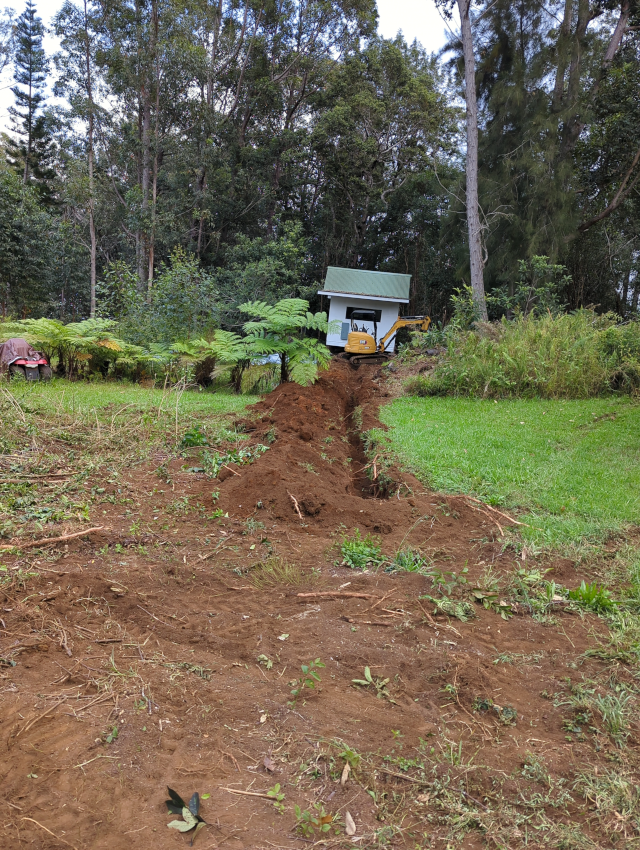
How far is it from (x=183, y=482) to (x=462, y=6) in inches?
753

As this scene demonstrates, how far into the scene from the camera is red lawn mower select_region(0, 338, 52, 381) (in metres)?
10.6

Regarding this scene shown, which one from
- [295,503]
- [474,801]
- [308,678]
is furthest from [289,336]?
[474,801]

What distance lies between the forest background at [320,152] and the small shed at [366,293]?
1.33m

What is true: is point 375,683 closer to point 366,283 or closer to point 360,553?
point 360,553

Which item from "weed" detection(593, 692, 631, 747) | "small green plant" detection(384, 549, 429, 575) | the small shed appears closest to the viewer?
"weed" detection(593, 692, 631, 747)

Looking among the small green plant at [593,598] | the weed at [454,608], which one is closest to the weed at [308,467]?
the weed at [454,608]

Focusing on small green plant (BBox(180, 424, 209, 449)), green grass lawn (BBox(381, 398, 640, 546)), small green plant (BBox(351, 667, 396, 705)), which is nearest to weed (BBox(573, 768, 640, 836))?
small green plant (BBox(351, 667, 396, 705))

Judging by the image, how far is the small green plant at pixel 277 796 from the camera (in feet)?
6.84

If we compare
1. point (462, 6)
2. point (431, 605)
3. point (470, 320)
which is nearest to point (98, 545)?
point (431, 605)

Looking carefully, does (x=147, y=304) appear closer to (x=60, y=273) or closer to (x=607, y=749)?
(x=607, y=749)

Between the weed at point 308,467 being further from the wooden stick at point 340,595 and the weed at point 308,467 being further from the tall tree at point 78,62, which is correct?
the tall tree at point 78,62

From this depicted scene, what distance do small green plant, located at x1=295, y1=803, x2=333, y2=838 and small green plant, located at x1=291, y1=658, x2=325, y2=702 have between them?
613 mm

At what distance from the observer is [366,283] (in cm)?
2697

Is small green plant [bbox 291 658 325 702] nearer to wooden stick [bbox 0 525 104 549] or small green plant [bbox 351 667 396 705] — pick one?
small green plant [bbox 351 667 396 705]
